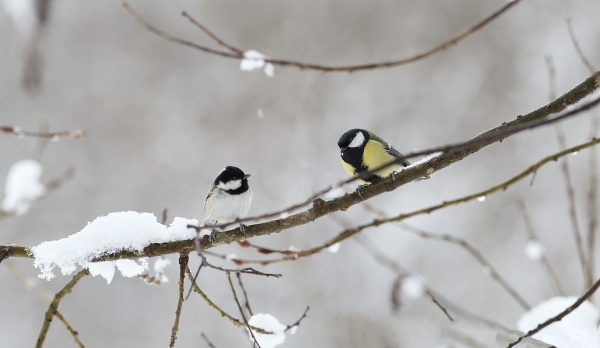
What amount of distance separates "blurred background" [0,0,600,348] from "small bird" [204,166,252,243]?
→ 168 inches

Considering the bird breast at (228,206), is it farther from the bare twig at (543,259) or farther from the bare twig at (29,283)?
the bare twig at (543,259)

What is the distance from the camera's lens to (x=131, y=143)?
8062mm

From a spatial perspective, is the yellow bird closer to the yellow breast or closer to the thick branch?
the yellow breast

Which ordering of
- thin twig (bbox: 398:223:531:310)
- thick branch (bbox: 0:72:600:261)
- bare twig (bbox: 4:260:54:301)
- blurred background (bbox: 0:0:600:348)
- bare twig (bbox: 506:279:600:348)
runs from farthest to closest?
1. blurred background (bbox: 0:0:600:348)
2. bare twig (bbox: 4:260:54:301)
3. thin twig (bbox: 398:223:531:310)
4. thick branch (bbox: 0:72:600:261)
5. bare twig (bbox: 506:279:600:348)

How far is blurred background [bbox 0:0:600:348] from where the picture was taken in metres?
7.35

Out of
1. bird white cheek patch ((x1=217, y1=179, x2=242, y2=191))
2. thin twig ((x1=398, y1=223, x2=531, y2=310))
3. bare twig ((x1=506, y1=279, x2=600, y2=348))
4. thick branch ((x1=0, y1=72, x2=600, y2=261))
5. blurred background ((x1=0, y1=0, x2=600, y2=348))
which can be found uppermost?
blurred background ((x1=0, y1=0, x2=600, y2=348))

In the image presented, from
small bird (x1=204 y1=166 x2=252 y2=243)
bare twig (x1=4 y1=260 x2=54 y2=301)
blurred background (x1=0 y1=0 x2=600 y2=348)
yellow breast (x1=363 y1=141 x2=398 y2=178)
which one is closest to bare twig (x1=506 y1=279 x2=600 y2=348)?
yellow breast (x1=363 y1=141 x2=398 y2=178)

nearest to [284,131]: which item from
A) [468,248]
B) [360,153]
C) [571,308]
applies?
[360,153]

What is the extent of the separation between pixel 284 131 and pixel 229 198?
5.09 m

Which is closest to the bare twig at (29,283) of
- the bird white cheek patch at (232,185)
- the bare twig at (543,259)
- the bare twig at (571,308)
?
the bird white cheek patch at (232,185)

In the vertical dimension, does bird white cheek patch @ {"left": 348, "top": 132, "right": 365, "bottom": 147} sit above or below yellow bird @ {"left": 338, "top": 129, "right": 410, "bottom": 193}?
above

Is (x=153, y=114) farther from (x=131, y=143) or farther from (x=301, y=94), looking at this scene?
(x=301, y=94)

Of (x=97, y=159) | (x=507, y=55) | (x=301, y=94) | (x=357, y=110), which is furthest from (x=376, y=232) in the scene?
(x=97, y=159)

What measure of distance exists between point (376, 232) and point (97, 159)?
478 centimetres
